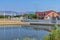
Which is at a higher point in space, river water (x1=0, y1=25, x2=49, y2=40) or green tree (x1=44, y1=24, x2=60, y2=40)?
green tree (x1=44, y1=24, x2=60, y2=40)

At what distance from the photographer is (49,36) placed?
5.68 feet

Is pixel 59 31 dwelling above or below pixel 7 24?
above

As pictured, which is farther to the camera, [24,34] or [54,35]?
[24,34]

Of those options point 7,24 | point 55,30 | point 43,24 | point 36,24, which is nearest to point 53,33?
point 55,30

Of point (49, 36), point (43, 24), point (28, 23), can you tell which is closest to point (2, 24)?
point (28, 23)

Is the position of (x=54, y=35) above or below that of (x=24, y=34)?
above

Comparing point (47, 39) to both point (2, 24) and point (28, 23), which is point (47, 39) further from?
point (2, 24)

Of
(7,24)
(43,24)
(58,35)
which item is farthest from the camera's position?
(7,24)

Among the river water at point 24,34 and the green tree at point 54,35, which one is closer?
the green tree at point 54,35

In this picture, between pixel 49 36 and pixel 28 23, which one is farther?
pixel 28 23

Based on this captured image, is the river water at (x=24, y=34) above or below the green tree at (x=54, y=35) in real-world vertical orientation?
below

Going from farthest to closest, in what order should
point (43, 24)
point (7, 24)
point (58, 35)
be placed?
1. point (7, 24)
2. point (43, 24)
3. point (58, 35)

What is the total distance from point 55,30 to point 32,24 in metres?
8.38

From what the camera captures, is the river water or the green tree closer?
the green tree
